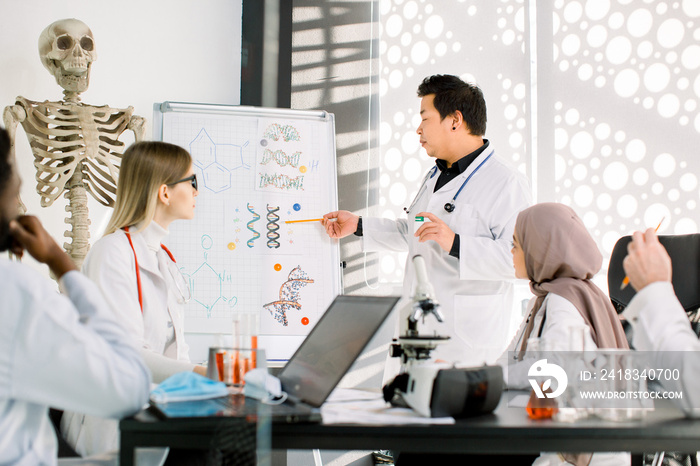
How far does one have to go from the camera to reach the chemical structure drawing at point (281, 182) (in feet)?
9.18

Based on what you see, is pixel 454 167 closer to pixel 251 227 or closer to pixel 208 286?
pixel 251 227

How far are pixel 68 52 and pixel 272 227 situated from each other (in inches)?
46.4

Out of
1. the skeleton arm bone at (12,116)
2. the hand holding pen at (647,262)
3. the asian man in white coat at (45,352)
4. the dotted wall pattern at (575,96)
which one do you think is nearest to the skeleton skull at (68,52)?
the skeleton arm bone at (12,116)

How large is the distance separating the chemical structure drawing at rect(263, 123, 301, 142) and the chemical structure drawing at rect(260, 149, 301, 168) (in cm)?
7

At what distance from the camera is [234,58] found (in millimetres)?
3975

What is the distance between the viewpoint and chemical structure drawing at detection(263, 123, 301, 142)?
2.86 meters

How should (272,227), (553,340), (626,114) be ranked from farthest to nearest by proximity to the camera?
(626,114) < (272,227) < (553,340)

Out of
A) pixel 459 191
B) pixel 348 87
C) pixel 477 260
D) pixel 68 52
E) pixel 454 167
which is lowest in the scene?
pixel 477 260

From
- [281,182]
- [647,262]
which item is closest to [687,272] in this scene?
[647,262]

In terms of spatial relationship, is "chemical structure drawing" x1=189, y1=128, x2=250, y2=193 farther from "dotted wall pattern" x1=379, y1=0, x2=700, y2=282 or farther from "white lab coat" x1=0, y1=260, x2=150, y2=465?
"white lab coat" x1=0, y1=260, x2=150, y2=465

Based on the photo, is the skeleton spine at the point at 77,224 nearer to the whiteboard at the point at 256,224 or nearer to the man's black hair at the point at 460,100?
the whiteboard at the point at 256,224

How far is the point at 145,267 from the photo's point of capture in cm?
188

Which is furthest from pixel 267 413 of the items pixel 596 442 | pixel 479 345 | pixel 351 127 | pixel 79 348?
pixel 351 127

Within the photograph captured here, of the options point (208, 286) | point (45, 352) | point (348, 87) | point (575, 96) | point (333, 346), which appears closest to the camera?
point (45, 352)
